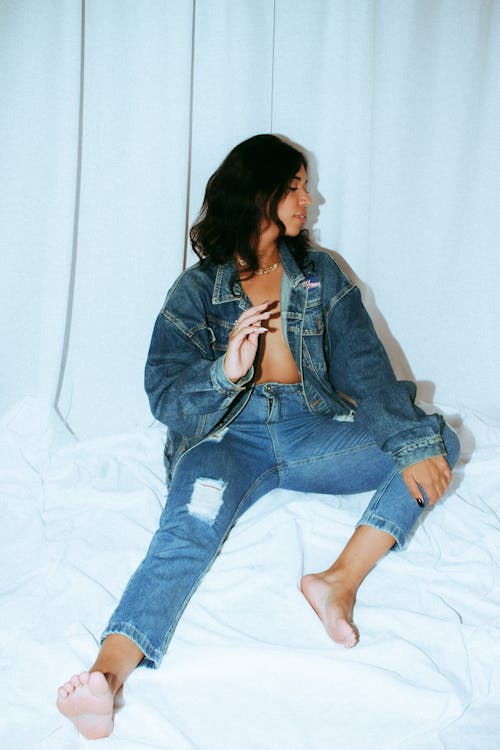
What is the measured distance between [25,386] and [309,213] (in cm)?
109

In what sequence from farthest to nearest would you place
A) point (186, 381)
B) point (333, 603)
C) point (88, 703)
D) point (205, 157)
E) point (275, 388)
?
point (205, 157)
point (275, 388)
point (186, 381)
point (333, 603)
point (88, 703)

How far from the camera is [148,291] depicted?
1.99 metres

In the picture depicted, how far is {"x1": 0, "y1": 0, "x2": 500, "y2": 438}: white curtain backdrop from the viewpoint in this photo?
181cm

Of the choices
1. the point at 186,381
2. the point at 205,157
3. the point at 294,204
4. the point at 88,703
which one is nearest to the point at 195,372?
the point at 186,381

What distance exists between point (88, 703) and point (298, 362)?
89 centimetres

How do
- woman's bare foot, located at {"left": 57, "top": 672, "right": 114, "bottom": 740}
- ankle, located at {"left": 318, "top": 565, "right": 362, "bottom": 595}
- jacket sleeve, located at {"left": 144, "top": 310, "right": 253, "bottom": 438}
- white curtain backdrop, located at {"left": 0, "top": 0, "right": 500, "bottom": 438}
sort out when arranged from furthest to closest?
white curtain backdrop, located at {"left": 0, "top": 0, "right": 500, "bottom": 438}
jacket sleeve, located at {"left": 144, "top": 310, "right": 253, "bottom": 438}
ankle, located at {"left": 318, "top": 565, "right": 362, "bottom": 595}
woman's bare foot, located at {"left": 57, "top": 672, "right": 114, "bottom": 740}

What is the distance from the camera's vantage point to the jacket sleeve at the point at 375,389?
1361mm

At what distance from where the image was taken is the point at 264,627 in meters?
1.23

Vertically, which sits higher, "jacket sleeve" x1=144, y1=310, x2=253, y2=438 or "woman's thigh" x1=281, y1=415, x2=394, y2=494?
"jacket sleeve" x1=144, y1=310, x2=253, y2=438

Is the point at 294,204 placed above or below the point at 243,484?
above

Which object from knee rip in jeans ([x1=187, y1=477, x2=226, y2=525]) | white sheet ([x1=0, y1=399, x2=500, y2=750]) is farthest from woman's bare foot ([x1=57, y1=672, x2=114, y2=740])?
knee rip in jeans ([x1=187, y1=477, x2=226, y2=525])

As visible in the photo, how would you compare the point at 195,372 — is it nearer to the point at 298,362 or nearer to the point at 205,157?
the point at 298,362

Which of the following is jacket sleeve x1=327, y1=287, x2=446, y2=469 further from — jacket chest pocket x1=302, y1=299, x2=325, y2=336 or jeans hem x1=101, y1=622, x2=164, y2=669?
jeans hem x1=101, y1=622, x2=164, y2=669

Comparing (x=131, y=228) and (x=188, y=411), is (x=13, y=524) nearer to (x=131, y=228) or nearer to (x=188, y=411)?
(x=188, y=411)
